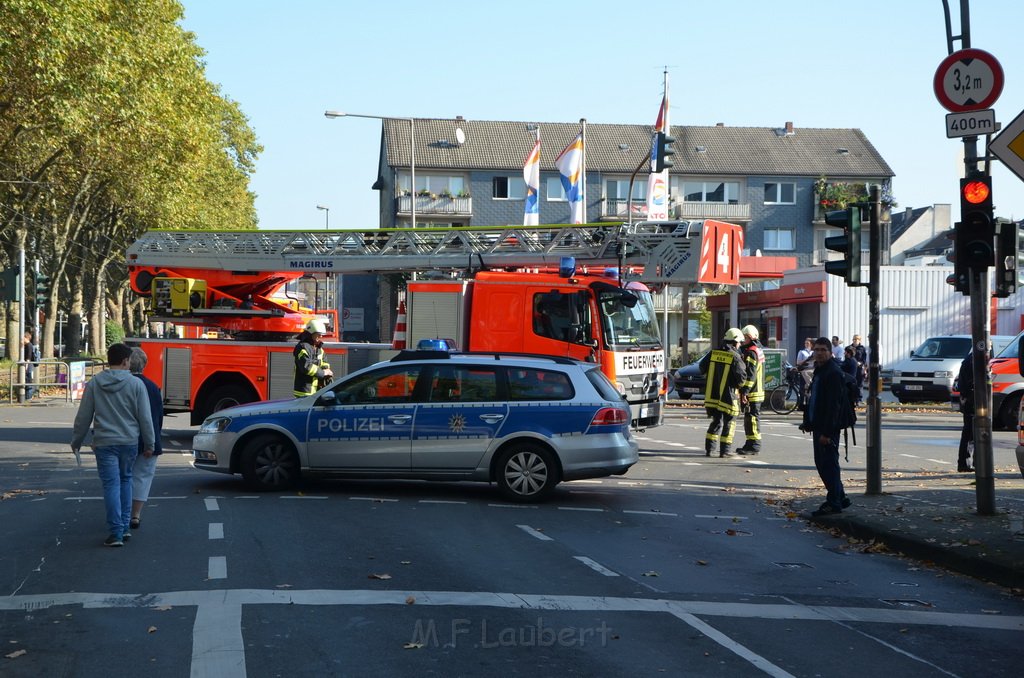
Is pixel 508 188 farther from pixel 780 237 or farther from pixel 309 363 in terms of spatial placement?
pixel 309 363

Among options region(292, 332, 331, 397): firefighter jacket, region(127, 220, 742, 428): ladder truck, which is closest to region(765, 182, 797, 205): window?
region(127, 220, 742, 428): ladder truck

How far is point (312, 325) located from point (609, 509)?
19.5 ft

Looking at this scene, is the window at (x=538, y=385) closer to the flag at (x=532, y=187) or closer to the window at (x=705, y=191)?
the flag at (x=532, y=187)

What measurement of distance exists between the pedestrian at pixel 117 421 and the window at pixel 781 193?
63648 millimetres

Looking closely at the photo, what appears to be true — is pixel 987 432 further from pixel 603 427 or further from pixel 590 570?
pixel 590 570

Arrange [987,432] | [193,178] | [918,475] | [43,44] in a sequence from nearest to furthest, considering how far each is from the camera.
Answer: [987,432] < [918,475] < [43,44] < [193,178]

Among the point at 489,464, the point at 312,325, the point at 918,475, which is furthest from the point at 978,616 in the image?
the point at 312,325

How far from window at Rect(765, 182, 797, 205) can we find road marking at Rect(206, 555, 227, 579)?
64.6 m

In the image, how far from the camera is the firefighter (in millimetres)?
15461

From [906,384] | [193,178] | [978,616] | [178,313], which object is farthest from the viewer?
[193,178]

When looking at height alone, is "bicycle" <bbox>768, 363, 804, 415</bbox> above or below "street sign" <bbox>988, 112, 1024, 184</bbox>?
below

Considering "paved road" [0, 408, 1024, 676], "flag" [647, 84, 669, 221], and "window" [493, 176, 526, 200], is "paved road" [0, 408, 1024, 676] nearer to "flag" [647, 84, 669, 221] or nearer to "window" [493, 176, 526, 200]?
"flag" [647, 84, 669, 221]

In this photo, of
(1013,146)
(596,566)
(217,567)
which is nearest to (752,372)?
(1013,146)

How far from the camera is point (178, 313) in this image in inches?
749
